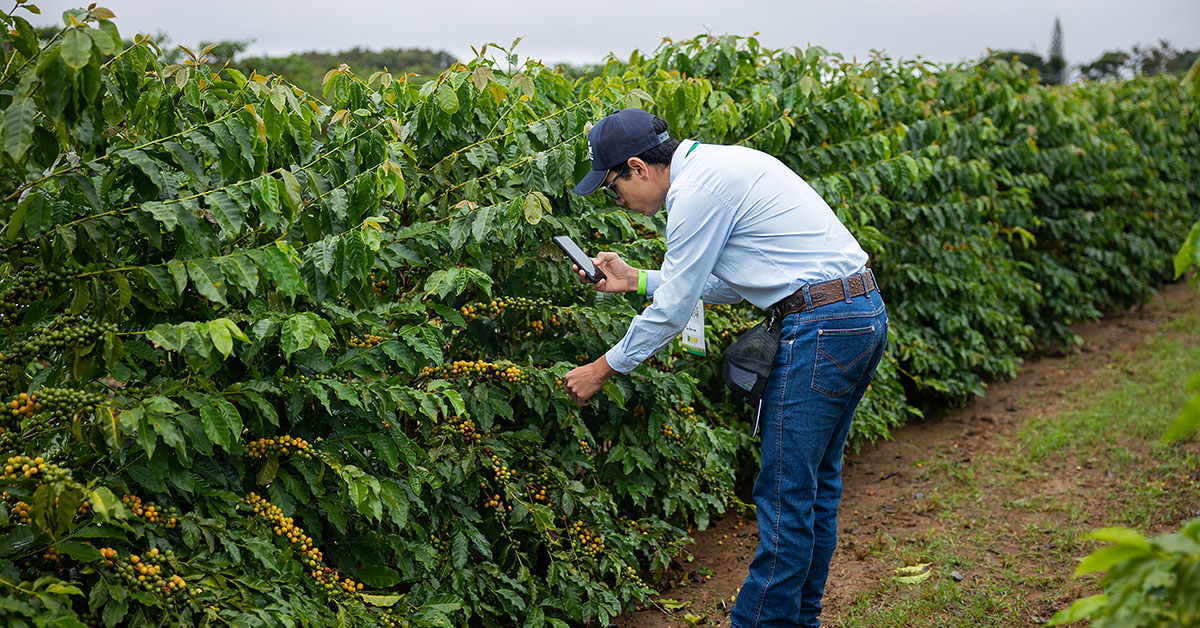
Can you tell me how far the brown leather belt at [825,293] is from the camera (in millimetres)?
2611

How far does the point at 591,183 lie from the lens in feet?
9.21

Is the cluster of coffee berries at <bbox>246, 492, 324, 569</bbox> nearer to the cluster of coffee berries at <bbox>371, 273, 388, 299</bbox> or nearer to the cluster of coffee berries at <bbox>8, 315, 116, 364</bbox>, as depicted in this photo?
the cluster of coffee berries at <bbox>8, 315, 116, 364</bbox>

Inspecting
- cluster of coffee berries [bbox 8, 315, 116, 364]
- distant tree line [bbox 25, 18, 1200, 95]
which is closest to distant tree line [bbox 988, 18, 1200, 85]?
A: distant tree line [bbox 25, 18, 1200, 95]

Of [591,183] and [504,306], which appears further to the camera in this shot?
[504,306]

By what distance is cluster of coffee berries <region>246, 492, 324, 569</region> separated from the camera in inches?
94.3

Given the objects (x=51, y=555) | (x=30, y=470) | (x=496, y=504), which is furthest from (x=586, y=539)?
(x=30, y=470)

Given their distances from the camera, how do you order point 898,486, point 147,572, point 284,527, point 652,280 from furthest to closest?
point 898,486, point 652,280, point 284,527, point 147,572

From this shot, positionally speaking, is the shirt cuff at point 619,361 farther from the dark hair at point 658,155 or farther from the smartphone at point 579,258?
the dark hair at point 658,155

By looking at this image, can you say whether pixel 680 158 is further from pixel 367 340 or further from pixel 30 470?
pixel 30 470

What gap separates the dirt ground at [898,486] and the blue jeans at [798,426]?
28.7 inches

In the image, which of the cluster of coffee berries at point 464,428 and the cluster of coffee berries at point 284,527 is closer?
the cluster of coffee berries at point 284,527

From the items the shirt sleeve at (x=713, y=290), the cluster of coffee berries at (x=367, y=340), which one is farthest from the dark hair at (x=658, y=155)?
the cluster of coffee berries at (x=367, y=340)

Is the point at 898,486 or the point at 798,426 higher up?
the point at 798,426

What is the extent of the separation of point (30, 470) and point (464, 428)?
1.29m
